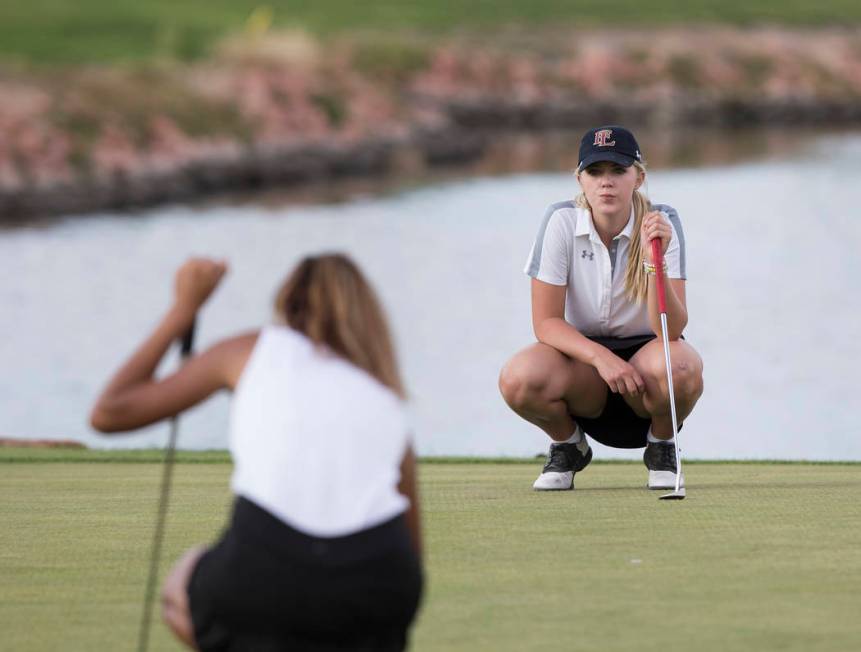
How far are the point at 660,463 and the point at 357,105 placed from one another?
38340 millimetres

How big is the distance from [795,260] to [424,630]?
76.4 ft

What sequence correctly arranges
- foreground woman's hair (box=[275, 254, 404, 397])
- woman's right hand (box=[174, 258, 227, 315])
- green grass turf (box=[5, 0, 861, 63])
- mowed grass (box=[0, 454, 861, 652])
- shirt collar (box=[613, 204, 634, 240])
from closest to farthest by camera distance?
foreground woman's hair (box=[275, 254, 404, 397]) < woman's right hand (box=[174, 258, 227, 315]) < mowed grass (box=[0, 454, 861, 652]) < shirt collar (box=[613, 204, 634, 240]) < green grass turf (box=[5, 0, 861, 63])

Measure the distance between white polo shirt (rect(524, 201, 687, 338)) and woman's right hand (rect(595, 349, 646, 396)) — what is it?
29 cm

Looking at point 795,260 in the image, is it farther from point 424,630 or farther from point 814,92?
point 814,92

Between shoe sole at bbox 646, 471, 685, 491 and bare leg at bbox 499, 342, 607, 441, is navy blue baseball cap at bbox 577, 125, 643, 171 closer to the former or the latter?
bare leg at bbox 499, 342, 607, 441

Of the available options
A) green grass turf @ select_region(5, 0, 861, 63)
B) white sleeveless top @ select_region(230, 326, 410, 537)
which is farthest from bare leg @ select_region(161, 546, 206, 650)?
green grass turf @ select_region(5, 0, 861, 63)

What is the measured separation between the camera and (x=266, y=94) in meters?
41.7

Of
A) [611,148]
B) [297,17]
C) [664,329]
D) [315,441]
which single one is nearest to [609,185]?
[611,148]

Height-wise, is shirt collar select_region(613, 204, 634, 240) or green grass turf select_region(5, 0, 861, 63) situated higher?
shirt collar select_region(613, 204, 634, 240)

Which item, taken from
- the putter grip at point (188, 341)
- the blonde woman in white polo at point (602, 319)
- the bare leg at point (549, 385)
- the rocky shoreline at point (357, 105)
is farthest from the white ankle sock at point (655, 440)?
the rocky shoreline at point (357, 105)

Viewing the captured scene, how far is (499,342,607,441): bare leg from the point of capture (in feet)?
20.6

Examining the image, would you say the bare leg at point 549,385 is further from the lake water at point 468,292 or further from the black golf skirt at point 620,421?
the lake water at point 468,292

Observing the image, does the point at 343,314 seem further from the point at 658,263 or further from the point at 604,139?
the point at 604,139

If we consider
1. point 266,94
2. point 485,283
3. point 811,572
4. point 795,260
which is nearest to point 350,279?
point 811,572
